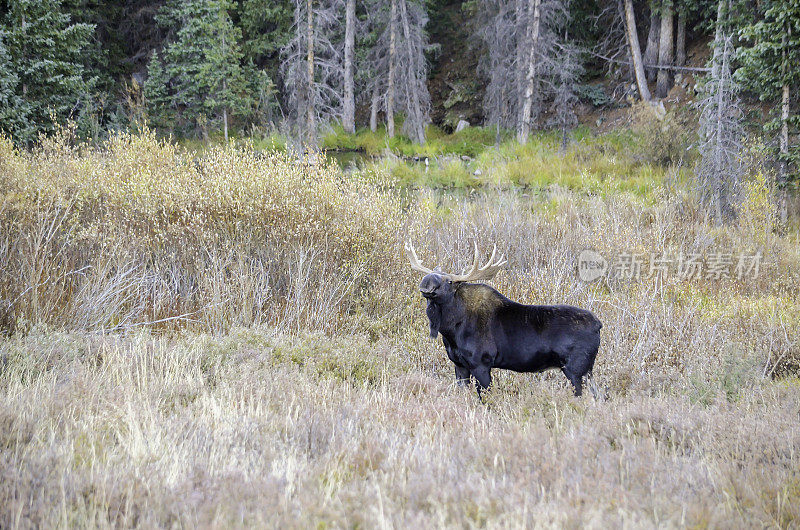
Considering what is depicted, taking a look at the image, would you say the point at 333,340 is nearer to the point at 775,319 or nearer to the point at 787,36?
the point at 775,319

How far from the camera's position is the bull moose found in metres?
5.72

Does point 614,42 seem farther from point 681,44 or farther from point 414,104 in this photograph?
point 414,104

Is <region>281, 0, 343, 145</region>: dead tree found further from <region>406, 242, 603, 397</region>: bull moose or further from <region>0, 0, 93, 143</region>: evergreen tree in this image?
<region>406, 242, 603, 397</region>: bull moose

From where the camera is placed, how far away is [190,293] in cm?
837

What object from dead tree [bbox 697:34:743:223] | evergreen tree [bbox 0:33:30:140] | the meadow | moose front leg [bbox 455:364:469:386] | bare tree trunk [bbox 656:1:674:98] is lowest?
moose front leg [bbox 455:364:469:386]

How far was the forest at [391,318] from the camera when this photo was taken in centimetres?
322

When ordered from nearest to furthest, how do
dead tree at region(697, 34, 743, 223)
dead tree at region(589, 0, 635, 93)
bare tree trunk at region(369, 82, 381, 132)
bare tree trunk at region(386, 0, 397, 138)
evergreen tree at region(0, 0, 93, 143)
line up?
dead tree at region(697, 34, 743, 223) → evergreen tree at region(0, 0, 93, 143) → bare tree trunk at region(386, 0, 397, 138) → dead tree at region(589, 0, 635, 93) → bare tree trunk at region(369, 82, 381, 132)

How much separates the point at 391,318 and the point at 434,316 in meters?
2.53

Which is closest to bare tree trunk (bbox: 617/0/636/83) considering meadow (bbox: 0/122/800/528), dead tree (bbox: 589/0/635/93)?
dead tree (bbox: 589/0/635/93)

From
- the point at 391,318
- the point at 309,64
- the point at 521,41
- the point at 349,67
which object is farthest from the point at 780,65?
the point at 349,67

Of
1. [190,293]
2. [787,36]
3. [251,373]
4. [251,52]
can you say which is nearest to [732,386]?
[251,373]

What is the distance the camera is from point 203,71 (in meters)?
23.0

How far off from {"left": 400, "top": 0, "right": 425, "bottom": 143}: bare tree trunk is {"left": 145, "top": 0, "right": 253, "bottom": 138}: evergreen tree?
21.7ft

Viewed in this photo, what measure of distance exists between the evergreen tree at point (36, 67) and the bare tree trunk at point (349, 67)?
9385 mm
